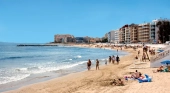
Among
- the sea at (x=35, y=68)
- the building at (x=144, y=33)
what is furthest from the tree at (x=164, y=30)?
the sea at (x=35, y=68)

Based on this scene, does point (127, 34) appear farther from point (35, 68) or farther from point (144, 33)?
point (35, 68)

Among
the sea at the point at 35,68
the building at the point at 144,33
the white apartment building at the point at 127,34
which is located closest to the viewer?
the sea at the point at 35,68

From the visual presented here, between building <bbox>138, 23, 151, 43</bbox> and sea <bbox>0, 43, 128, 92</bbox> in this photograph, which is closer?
sea <bbox>0, 43, 128, 92</bbox>

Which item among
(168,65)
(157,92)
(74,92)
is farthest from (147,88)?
(168,65)

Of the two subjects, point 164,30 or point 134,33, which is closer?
point 164,30

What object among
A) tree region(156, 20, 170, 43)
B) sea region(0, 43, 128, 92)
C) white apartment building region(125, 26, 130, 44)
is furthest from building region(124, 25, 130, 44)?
sea region(0, 43, 128, 92)

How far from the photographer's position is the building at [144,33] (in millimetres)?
120100

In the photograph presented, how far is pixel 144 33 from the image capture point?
123m

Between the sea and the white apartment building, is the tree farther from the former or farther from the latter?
the sea

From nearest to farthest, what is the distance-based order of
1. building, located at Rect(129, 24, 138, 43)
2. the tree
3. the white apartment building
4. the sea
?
1. the sea
2. the tree
3. building, located at Rect(129, 24, 138, 43)
4. the white apartment building

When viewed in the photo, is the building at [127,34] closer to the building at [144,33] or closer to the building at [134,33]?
the building at [134,33]

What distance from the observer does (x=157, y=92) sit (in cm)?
1134

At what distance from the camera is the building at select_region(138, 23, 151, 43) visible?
120m

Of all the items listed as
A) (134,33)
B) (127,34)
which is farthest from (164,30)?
(127,34)
